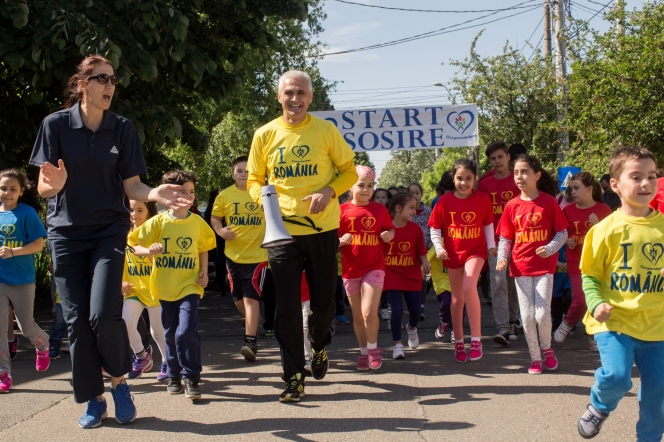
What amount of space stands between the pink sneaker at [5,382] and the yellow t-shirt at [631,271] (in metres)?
4.53

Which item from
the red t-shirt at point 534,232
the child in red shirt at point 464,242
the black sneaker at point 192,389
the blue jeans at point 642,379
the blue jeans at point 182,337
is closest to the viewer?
the blue jeans at point 642,379

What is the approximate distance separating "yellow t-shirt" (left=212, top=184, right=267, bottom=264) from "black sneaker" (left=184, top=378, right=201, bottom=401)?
6.75 ft

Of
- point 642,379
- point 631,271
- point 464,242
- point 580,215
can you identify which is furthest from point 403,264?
point 642,379

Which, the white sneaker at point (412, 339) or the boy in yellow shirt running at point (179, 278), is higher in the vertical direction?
the boy in yellow shirt running at point (179, 278)

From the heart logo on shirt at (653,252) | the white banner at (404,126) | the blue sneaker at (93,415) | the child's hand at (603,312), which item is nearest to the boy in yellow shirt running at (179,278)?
the blue sneaker at (93,415)

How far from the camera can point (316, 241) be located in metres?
5.67

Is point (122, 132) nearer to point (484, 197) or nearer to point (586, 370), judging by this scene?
point (484, 197)

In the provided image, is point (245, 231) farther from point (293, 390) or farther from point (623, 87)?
point (623, 87)

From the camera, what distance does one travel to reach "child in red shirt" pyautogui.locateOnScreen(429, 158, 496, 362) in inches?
279

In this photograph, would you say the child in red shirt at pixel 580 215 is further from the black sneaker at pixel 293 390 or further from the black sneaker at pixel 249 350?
the black sneaker at pixel 293 390

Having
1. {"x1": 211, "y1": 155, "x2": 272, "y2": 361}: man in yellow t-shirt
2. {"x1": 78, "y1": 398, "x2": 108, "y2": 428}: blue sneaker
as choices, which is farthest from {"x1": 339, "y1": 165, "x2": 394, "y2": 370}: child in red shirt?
{"x1": 78, "y1": 398, "x2": 108, "y2": 428}: blue sneaker

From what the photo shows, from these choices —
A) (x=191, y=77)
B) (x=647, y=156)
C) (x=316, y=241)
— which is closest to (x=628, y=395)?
(x=647, y=156)

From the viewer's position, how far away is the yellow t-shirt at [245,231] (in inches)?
306

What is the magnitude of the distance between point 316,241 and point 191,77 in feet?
16.0
